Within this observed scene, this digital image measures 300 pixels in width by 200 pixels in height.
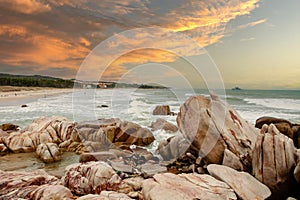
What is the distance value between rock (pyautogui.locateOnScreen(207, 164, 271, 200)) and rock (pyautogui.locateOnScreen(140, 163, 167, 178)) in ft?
8.33

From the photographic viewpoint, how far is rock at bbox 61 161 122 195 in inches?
273

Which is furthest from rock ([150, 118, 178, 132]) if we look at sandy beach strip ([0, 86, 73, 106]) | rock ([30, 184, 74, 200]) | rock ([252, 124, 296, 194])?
sandy beach strip ([0, 86, 73, 106])

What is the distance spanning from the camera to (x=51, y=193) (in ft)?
19.0

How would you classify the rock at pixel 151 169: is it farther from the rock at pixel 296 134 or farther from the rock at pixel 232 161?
the rock at pixel 296 134

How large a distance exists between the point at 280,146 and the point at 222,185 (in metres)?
2.33

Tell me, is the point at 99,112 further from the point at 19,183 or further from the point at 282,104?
the point at 282,104

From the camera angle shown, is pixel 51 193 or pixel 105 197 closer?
pixel 105 197

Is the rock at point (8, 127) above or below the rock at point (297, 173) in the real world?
below

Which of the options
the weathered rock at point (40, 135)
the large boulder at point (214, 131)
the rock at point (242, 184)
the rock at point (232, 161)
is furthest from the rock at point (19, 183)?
the rock at point (232, 161)

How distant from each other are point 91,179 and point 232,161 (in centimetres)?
475

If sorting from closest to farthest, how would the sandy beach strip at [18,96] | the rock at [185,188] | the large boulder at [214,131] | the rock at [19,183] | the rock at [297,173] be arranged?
the rock at [185,188] → the rock at [19,183] → the rock at [297,173] → the large boulder at [214,131] → the sandy beach strip at [18,96]

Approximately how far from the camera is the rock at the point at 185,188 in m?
5.43

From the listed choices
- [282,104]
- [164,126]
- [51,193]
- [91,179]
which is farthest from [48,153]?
[282,104]

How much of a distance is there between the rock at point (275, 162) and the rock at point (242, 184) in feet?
1.46
